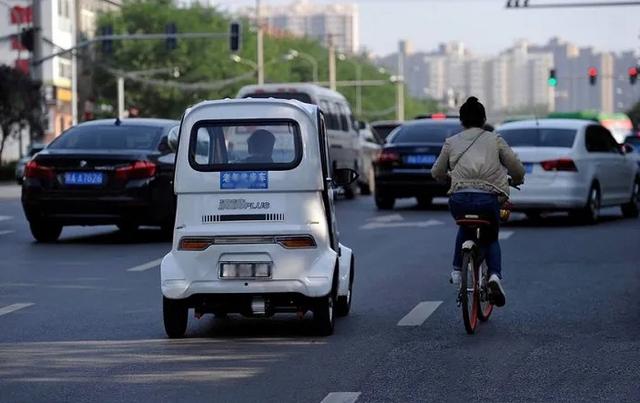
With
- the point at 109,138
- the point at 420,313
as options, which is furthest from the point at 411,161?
the point at 420,313

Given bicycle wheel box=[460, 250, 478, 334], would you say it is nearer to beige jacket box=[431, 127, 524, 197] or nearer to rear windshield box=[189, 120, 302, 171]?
beige jacket box=[431, 127, 524, 197]

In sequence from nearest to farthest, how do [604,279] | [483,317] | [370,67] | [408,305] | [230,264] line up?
1. [230,264]
2. [483,317]
3. [408,305]
4. [604,279]
5. [370,67]

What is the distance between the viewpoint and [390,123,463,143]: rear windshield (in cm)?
3022

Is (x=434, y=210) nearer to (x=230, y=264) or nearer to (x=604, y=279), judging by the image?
(x=604, y=279)

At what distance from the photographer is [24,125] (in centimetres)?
6788

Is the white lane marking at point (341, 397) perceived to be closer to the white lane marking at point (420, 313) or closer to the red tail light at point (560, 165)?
the white lane marking at point (420, 313)

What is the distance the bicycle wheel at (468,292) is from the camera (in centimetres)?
1148

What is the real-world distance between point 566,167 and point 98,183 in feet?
24.9

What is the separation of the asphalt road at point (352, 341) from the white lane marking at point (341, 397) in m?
0.01

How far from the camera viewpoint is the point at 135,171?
20594mm

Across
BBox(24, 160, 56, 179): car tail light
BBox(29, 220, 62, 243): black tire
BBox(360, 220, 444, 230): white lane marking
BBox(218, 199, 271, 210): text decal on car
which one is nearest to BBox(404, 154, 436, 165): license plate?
BBox(360, 220, 444, 230): white lane marking

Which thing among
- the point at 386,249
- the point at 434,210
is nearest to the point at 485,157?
the point at 386,249

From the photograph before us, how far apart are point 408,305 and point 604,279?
3058 mm

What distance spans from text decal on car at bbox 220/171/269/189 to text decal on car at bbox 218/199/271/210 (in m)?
0.11
